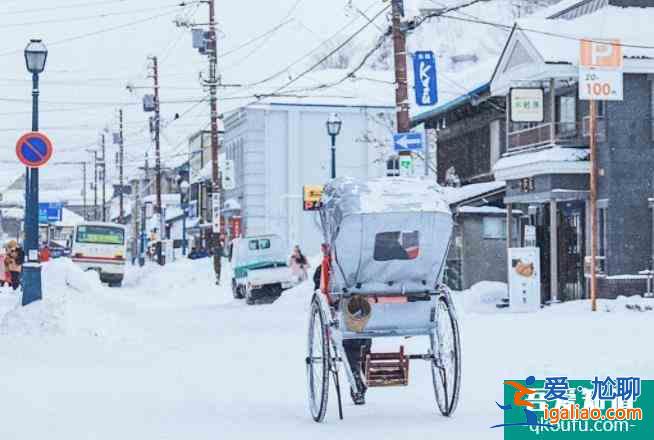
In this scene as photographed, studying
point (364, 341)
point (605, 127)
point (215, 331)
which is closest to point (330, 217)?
point (364, 341)

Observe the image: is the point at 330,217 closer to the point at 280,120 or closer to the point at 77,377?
the point at 77,377

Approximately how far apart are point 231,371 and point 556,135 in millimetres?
17665

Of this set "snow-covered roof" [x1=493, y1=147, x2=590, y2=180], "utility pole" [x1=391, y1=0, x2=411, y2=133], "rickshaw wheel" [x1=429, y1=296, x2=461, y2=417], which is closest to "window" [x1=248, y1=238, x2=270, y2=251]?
"snow-covered roof" [x1=493, y1=147, x2=590, y2=180]

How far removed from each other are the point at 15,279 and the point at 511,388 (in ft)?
94.6

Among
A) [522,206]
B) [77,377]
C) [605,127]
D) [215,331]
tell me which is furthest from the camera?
[522,206]

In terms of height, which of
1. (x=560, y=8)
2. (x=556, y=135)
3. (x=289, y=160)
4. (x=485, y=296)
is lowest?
(x=485, y=296)

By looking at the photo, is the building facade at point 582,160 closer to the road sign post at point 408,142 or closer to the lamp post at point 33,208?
the road sign post at point 408,142

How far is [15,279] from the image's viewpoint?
113 ft

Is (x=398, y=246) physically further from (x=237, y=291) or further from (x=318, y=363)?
(x=237, y=291)

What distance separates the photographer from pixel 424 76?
2531cm

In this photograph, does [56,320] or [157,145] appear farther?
[157,145]

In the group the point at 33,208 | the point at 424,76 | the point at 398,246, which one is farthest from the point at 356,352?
the point at 424,76
